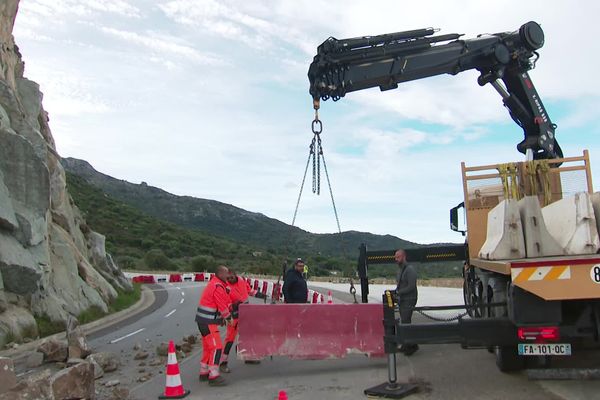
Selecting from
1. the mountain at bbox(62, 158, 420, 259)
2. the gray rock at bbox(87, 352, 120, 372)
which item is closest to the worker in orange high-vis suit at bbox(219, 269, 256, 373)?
the gray rock at bbox(87, 352, 120, 372)

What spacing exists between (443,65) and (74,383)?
9360 mm

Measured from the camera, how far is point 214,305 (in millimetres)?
8492

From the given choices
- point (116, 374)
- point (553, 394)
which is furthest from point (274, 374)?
point (553, 394)

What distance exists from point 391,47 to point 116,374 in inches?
311

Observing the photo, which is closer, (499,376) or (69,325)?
(499,376)

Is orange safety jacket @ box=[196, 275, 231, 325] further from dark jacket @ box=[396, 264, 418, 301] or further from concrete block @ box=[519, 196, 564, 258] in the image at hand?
concrete block @ box=[519, 196, 564, 258]

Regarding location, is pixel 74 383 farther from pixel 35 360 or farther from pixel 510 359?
pixel 510 359

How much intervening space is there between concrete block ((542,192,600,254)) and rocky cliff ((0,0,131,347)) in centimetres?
1083

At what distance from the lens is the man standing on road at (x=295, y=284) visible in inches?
402

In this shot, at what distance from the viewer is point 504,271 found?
6.29 meters

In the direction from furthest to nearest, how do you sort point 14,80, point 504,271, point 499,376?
point 14,80, point 499,376, point 504,271

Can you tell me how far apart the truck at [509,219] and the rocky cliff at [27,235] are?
7926 millimetres

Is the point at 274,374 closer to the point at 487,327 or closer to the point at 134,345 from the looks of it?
the point at 487,327

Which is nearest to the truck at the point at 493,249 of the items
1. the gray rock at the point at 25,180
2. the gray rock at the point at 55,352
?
the gray rock at the point at 55,352
